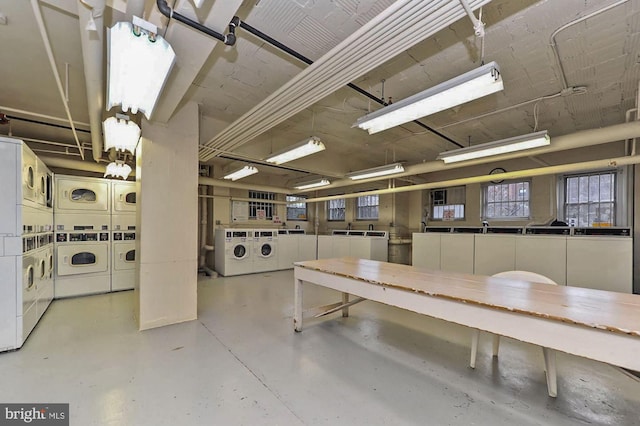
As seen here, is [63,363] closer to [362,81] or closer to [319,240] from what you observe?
[362,81]

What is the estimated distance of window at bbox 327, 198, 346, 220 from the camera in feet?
27.6

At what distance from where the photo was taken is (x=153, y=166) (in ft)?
10.3

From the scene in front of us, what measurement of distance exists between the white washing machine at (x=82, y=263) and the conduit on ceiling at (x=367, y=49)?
3.83 meters

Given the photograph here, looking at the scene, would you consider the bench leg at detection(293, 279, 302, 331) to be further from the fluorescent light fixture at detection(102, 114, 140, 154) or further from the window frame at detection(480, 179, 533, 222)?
the window frame at detection(480, 179, 533, 222)

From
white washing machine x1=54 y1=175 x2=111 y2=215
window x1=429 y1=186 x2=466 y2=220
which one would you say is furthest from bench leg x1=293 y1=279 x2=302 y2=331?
window x1=429 y1=186 x2=466 y2=220

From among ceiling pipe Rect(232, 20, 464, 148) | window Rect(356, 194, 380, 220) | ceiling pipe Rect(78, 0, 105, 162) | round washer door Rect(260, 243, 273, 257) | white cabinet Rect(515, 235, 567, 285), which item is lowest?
round washer door Rect(260, 243, 273, 257)

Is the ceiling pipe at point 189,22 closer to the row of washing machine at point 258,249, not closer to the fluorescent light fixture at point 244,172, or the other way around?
the fluorescent light fixture at point 244,172

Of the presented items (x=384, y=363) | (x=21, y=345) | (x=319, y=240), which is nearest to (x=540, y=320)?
(x=384, y=363)

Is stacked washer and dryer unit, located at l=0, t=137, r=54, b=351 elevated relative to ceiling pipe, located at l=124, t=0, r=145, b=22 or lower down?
lower down

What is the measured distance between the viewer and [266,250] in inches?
268

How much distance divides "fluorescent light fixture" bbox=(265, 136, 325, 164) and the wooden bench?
1.75 m

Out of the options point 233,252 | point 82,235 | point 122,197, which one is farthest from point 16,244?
point 233,252

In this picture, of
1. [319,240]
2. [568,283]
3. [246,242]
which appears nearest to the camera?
[568,283]

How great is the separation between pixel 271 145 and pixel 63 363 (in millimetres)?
4251
